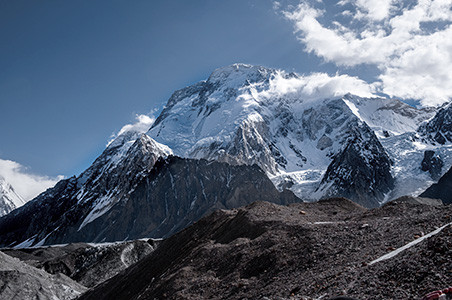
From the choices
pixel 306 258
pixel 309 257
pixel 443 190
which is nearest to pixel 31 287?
pixel 306 258

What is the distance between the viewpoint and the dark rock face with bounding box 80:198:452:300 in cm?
1526

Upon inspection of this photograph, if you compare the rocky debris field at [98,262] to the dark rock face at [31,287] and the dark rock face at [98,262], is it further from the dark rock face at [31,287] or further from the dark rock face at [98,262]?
the dark rock face at [31,287]

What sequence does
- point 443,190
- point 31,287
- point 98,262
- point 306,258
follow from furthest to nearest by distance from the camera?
point 443,190 → point 98,262 → point 31,287 → point 306,258

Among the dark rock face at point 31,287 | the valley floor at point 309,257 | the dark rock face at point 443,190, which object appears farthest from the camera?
the dark rock face at point 443,190

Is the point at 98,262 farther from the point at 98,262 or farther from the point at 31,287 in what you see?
the point at 31,287

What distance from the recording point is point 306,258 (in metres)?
22.7

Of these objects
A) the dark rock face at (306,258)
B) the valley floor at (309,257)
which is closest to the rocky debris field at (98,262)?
the valley floor at (309,257)

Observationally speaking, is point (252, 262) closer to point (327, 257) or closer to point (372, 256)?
point (327, 257)

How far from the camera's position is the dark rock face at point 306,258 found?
1526cm

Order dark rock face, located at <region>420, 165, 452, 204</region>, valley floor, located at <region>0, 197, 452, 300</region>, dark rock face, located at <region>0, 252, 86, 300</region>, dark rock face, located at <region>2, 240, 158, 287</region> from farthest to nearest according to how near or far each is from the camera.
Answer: dark rock face, located at <region>420, 165, 452, 204</region> → dark rock face, located at <region>2, 240, 158, 287</region> → dark rock face, located at <region>0, 252, 86, 300</region> → valley floor, located at <region>0, 197, 452, 300</region>

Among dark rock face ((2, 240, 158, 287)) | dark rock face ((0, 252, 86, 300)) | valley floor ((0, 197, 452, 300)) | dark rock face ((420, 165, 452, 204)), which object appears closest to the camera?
valley floor ((0, 197, 452, 300))

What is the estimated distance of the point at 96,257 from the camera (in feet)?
310

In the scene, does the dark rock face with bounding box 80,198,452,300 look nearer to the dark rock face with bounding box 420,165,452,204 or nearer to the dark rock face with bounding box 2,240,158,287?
the dark rock face with bounding box 2,240,158,287

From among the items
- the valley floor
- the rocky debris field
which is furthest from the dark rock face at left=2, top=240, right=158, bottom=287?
the valley floor
